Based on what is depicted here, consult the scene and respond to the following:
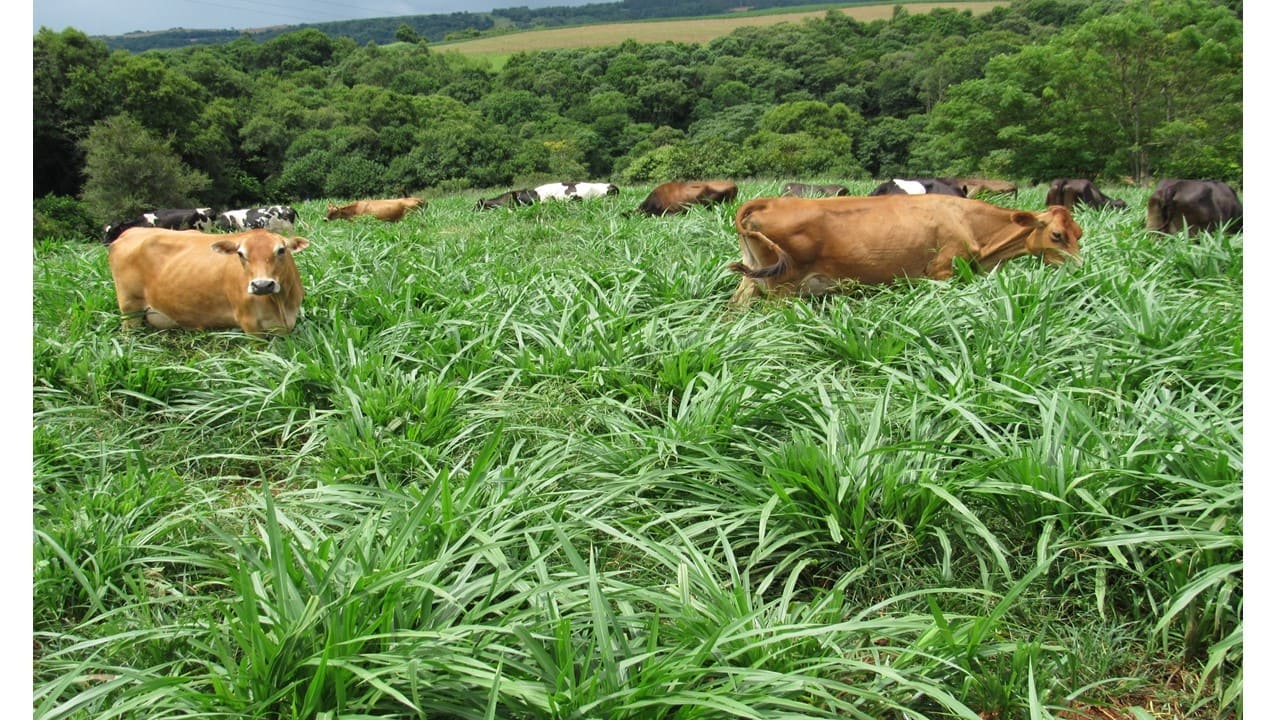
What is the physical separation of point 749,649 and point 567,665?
17.5 inches

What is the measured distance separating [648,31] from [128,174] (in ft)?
149

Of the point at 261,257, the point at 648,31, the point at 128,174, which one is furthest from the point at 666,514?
the point at 648,31

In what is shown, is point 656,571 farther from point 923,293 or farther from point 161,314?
point 161,314

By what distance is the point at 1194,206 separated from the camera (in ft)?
18.1

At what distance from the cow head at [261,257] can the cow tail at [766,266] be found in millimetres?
2716

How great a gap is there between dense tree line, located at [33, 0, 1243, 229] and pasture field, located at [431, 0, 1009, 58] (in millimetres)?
9324

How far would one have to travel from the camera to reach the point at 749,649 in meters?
1.75

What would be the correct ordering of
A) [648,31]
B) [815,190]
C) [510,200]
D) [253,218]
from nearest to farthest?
[815,190] < [253,218] < [510,200] < [648,31]

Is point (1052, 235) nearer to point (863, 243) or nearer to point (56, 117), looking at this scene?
point (863, 243)

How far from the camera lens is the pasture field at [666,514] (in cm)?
170

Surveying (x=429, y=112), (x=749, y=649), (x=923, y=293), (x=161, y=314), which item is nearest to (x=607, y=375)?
(x=749, y=649)

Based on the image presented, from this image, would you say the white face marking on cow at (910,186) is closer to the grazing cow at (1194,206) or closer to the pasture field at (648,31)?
the grazing cow at (1194,206)

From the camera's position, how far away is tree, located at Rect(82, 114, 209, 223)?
26125 millimetres

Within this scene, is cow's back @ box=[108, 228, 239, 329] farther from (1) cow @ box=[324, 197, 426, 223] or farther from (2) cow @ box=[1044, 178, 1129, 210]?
(2) cow @ box=[1044, 178, 1129, 210]
